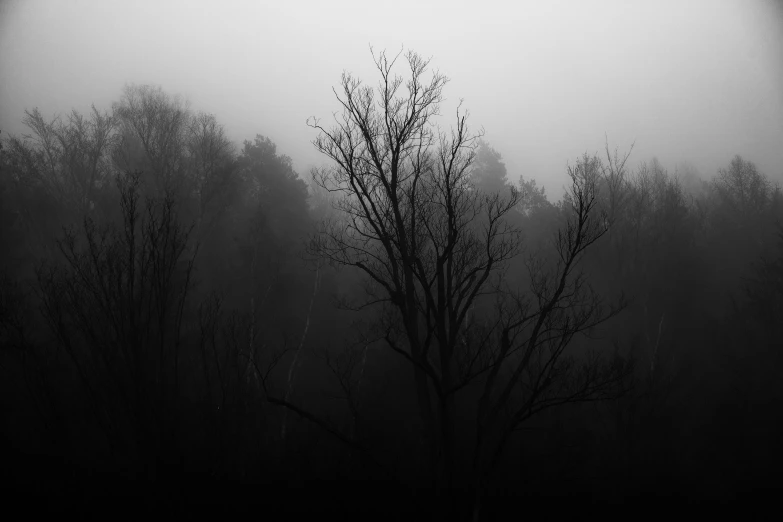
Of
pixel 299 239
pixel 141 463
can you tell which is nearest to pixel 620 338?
pixel 299 239

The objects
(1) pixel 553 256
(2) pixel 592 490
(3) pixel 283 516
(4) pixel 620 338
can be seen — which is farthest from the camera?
(1) pixel 553 256

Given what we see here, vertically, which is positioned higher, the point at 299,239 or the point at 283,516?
the point at 299,239

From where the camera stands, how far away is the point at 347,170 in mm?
5723

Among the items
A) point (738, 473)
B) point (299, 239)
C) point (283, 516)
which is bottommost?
point (283, 516)

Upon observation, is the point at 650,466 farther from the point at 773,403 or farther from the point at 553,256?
the point at 553,256

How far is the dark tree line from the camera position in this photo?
5.72m

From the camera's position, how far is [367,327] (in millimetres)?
18531

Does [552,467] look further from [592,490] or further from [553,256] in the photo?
[553,256]

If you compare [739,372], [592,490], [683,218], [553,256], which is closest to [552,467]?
[592,490]

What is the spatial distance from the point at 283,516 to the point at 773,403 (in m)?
21.0

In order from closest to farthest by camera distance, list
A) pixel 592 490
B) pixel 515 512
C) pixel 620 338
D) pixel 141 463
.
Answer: pixel 141 463 → pixel 515 512 → pixel 592 490 → pixel 620 338

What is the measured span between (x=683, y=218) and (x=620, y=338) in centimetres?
1075

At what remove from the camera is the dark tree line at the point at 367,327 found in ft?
18.8

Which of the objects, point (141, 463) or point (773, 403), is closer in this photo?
point (141, 463)
